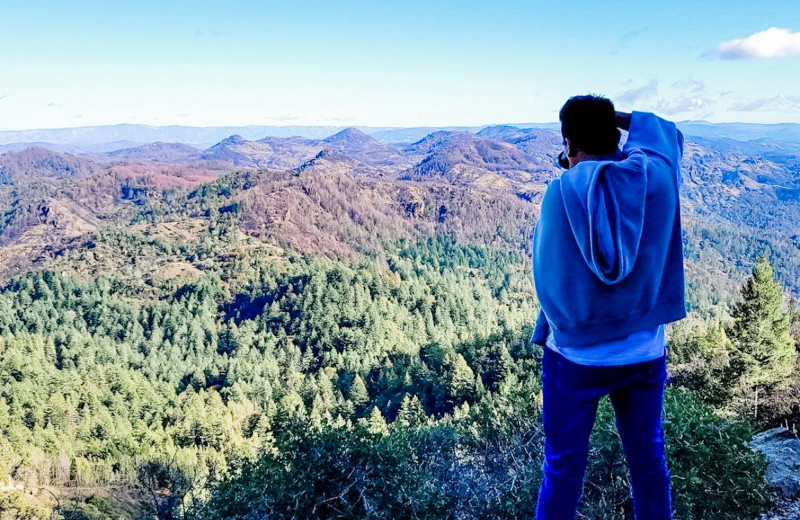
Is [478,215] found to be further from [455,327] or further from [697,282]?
[455,327]

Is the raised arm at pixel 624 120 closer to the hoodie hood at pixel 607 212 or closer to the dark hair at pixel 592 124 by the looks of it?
the dark hair at pixel 592 124

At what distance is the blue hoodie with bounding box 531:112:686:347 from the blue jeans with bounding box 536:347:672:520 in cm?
18

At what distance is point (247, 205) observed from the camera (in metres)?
124

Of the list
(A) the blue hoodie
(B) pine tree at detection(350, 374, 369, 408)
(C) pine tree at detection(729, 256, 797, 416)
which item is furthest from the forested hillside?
(A) the blue hoodie

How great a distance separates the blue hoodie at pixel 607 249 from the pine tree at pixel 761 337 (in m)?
18.6

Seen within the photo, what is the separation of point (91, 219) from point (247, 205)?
71507 millimetres

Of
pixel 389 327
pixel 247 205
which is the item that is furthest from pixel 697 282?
pixel 247 205

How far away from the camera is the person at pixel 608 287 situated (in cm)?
151

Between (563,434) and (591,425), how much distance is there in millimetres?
114

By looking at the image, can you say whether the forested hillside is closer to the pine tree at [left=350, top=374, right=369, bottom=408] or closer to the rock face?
the rock face

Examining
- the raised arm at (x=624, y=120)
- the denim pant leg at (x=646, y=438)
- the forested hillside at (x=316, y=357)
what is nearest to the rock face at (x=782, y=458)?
the forested hillside at (x=316, y=357)

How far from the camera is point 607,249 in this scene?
4.79 ft

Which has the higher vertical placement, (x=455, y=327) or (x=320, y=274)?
(x=320, y=274)

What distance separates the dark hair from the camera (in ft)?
5.49
